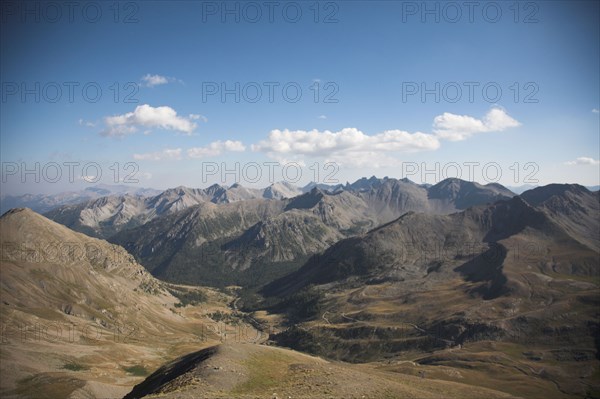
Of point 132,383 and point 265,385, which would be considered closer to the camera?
point 265,385

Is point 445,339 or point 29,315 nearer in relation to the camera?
point 29,315

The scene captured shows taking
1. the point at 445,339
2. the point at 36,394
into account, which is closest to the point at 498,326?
the point at 445,339

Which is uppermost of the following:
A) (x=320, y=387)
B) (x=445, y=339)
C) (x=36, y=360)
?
(x=320, y=387)

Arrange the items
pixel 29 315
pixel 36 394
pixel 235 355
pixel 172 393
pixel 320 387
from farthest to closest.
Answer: pixel 29 315 < pixel 36 394 < pixel 235 355 < pixel 320 387 < pixel 172 393

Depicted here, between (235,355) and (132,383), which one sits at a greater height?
(235,355)

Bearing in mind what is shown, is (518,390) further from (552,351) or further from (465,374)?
(552,351)

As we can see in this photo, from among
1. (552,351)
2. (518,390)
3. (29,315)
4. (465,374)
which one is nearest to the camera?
(518,390)

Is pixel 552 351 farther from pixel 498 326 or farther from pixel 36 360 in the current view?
pixel 36 360

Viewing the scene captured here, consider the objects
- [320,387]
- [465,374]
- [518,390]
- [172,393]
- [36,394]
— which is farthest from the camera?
[465,374]

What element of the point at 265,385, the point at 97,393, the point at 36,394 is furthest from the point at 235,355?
the point at 36,394

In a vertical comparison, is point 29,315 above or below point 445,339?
above
